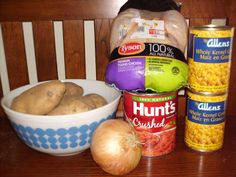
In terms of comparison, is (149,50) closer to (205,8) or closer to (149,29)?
(149,29)

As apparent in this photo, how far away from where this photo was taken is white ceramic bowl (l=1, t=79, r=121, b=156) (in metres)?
0.57

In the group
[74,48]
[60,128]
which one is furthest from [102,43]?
[60,128]

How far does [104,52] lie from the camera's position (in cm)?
85

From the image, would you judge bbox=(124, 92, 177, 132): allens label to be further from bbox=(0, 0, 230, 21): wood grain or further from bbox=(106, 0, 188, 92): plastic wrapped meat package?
bbox=(0, 0, 230, 21): wood grain

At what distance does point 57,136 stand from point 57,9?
15.4 inches

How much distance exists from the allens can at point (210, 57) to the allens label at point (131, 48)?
0.36 ft

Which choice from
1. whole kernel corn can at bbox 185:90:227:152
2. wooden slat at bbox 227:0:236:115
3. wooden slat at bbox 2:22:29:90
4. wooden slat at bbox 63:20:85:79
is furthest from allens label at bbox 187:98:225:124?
wooden slat at bbox 2:22:29:90

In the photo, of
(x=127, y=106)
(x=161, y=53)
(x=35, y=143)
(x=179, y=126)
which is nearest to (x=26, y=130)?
(x=35, y=143)

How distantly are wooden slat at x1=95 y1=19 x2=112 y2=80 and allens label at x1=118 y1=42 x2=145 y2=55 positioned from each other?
0.76ft

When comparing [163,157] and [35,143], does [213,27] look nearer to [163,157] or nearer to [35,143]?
[163,157]

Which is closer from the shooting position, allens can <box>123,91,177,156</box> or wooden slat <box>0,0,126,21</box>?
allens can <box>123,91,177,156</box>

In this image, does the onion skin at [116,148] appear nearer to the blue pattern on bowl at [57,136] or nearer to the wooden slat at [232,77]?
the blue pattern on bowl at [57,136]

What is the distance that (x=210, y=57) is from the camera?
581mm

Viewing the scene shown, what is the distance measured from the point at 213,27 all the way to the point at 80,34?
1.31ft
